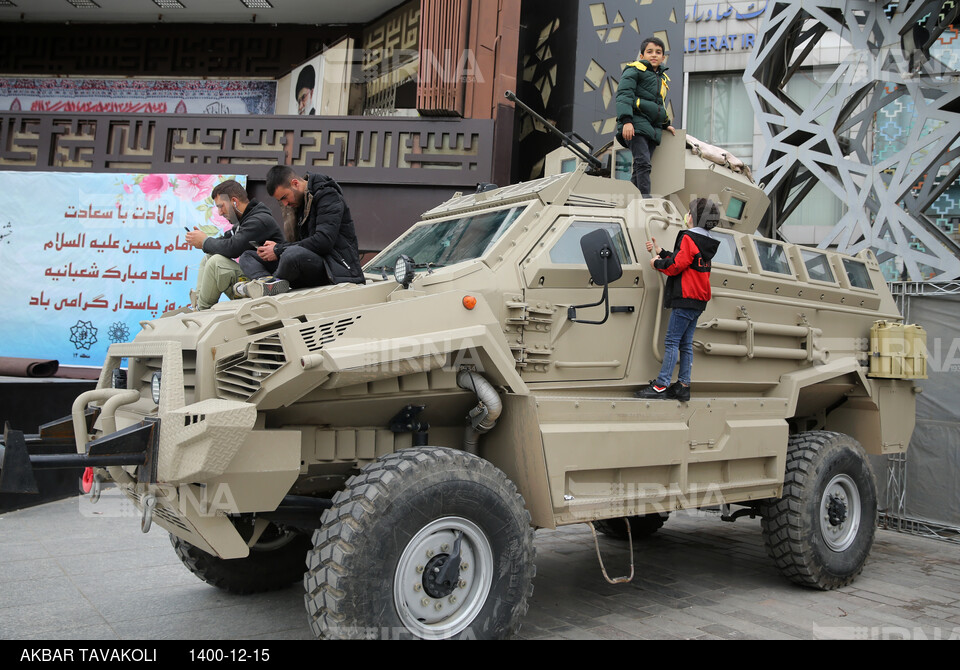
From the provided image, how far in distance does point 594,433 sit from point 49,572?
3.98 meters

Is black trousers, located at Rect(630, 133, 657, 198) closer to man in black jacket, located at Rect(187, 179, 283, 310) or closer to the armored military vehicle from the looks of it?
the armored military vehicle

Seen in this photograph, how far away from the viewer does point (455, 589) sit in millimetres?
3791

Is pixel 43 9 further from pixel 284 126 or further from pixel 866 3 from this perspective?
pixel 866 3

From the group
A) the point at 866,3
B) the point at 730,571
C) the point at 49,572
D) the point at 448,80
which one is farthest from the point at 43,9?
the point at 730,571

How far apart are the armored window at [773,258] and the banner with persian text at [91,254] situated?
7.13 m

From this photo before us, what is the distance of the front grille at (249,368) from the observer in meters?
3.56

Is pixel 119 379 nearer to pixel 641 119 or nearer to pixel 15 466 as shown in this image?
pixel 15 466

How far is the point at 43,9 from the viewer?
14.7 metres

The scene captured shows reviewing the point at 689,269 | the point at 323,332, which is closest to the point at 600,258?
the point at 689,269

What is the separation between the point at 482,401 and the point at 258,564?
2.15m

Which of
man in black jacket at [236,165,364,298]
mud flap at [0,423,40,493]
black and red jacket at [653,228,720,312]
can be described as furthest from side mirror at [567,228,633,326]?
mud flap at [0,423,40,493]

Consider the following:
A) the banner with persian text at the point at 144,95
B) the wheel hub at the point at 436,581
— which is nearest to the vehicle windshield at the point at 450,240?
the wheel hub at the point at 436,581

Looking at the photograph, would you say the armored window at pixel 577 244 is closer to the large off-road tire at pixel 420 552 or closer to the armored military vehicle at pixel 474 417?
the armored military vehicle at pixel 474 417
